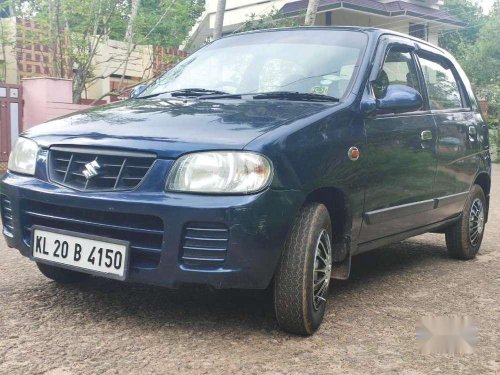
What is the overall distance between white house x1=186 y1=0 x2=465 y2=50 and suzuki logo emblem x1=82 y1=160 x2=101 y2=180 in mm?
15943

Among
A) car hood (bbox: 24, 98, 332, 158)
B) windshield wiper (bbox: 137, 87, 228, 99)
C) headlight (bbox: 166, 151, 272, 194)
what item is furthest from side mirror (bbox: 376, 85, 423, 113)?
headlight (bbox: 166, 151, 272, 194)

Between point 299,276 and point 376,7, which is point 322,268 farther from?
point 376,7

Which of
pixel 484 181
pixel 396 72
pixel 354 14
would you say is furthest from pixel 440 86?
pixel 354 14

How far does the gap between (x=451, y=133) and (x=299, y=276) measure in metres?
2.33

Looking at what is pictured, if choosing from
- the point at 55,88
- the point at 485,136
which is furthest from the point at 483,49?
the point at 485,136

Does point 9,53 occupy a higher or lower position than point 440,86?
lower

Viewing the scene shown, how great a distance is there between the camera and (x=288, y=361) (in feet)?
9.44

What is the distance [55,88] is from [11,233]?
7669 mm

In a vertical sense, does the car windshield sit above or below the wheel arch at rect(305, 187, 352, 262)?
above

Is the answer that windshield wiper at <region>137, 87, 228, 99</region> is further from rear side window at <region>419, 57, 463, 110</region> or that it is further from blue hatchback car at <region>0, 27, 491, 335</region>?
rear side window at <region>419, 57, 463, 110</region>

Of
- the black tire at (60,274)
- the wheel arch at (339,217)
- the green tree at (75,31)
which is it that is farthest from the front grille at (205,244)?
the green tree at (75,31)

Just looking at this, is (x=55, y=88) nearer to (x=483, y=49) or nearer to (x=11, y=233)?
(x=11, y=233)

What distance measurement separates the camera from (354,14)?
70.8ft

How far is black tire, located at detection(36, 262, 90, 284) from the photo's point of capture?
3.90 m
